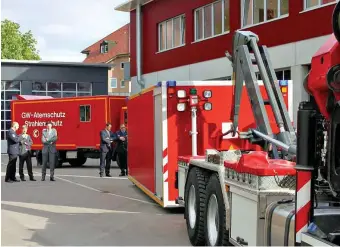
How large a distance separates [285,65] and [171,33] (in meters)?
9.69

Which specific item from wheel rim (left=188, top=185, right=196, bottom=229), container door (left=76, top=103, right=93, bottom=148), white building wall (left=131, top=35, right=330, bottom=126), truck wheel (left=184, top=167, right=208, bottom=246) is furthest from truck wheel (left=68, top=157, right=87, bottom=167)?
wheel rim (left=188, top=185, right=196, bottom=229)

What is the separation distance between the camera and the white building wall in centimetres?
1672

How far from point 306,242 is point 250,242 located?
1482 mm

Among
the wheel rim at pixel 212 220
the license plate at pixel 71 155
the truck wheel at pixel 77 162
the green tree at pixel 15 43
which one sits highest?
the green tree at pixel 15 43

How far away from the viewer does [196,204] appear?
7.08 m

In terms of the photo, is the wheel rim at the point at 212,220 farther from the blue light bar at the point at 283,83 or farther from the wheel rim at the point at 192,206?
the blue light bar at the point at 283,83

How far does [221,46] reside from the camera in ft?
73.1

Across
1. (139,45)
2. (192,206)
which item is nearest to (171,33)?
(139,45)

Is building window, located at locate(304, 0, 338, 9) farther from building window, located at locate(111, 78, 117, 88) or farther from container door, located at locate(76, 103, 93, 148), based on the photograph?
building window, located at locate(111, 78, 117, 88)

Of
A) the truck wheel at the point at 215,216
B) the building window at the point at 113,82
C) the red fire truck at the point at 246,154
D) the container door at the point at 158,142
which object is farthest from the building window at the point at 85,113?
the building window at the point at 113,82

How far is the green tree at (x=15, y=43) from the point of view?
64188 mm

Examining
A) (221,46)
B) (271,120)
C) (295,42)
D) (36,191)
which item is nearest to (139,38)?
(221,46)

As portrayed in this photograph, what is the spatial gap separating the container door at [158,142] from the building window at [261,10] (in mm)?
10245

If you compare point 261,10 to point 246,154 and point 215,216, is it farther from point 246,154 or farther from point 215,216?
point 246,154
